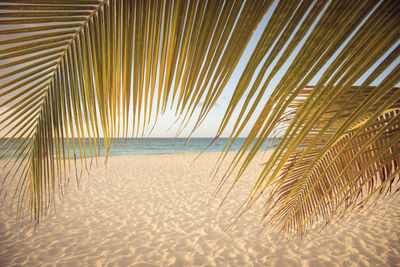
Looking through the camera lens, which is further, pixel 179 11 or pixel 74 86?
pixel 74 86

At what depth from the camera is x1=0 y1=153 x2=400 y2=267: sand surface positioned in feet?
9.32

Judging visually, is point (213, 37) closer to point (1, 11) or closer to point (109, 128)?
point (109, 128)

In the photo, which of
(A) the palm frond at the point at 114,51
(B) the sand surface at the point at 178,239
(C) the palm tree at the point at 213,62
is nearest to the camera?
(C) the palm tree at the point at 213,62

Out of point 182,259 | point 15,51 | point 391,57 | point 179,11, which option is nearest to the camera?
point 391,57

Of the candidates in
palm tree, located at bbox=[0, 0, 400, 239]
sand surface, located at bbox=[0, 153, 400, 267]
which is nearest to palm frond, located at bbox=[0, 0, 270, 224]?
palm tree, located at bbox=[0, 0, 400, 239]

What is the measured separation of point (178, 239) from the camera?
3.34 metres

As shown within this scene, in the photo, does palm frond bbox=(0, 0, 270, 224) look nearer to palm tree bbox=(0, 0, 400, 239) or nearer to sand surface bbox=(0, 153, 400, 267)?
palm tree bbox=(0, 0, 400, 239)

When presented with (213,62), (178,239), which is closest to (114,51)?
(213,62)

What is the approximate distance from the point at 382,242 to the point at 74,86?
4678mm

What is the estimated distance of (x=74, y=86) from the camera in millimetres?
636

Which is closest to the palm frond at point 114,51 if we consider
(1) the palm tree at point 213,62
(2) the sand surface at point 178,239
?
(1) the palm tree at point 213,62

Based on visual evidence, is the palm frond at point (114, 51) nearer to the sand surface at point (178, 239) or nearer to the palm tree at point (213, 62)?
the palm tree at point (213, 62)

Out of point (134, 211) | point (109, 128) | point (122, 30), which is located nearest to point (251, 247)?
point (134, 211)

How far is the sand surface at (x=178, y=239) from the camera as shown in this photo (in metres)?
2.84
